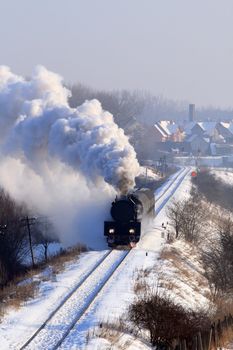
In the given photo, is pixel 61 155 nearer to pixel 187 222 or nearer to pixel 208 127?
pixel 187 222

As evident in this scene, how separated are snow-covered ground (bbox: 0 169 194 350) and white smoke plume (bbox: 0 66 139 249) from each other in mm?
5923

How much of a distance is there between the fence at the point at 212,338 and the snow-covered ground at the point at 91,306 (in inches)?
82.7

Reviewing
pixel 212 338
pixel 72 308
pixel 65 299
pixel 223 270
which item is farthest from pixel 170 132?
pixel 212 338

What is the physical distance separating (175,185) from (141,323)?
68508 millimetres

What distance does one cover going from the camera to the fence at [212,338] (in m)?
21.0

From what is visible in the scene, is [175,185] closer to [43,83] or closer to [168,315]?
[43,83]

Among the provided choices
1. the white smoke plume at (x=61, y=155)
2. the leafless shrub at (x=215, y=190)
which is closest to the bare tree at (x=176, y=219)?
the white smoke plume at (x=61, y=155)

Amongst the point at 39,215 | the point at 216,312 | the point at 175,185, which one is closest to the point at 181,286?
the point at 216,312

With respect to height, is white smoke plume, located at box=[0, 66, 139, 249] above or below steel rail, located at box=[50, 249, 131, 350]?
above

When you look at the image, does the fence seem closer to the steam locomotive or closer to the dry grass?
the dry grass

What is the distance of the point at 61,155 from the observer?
5209cm

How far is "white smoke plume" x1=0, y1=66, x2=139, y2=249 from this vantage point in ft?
152

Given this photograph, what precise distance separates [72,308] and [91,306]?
0.80 m

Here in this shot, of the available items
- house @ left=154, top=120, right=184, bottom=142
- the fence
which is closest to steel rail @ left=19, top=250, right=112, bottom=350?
the fence
